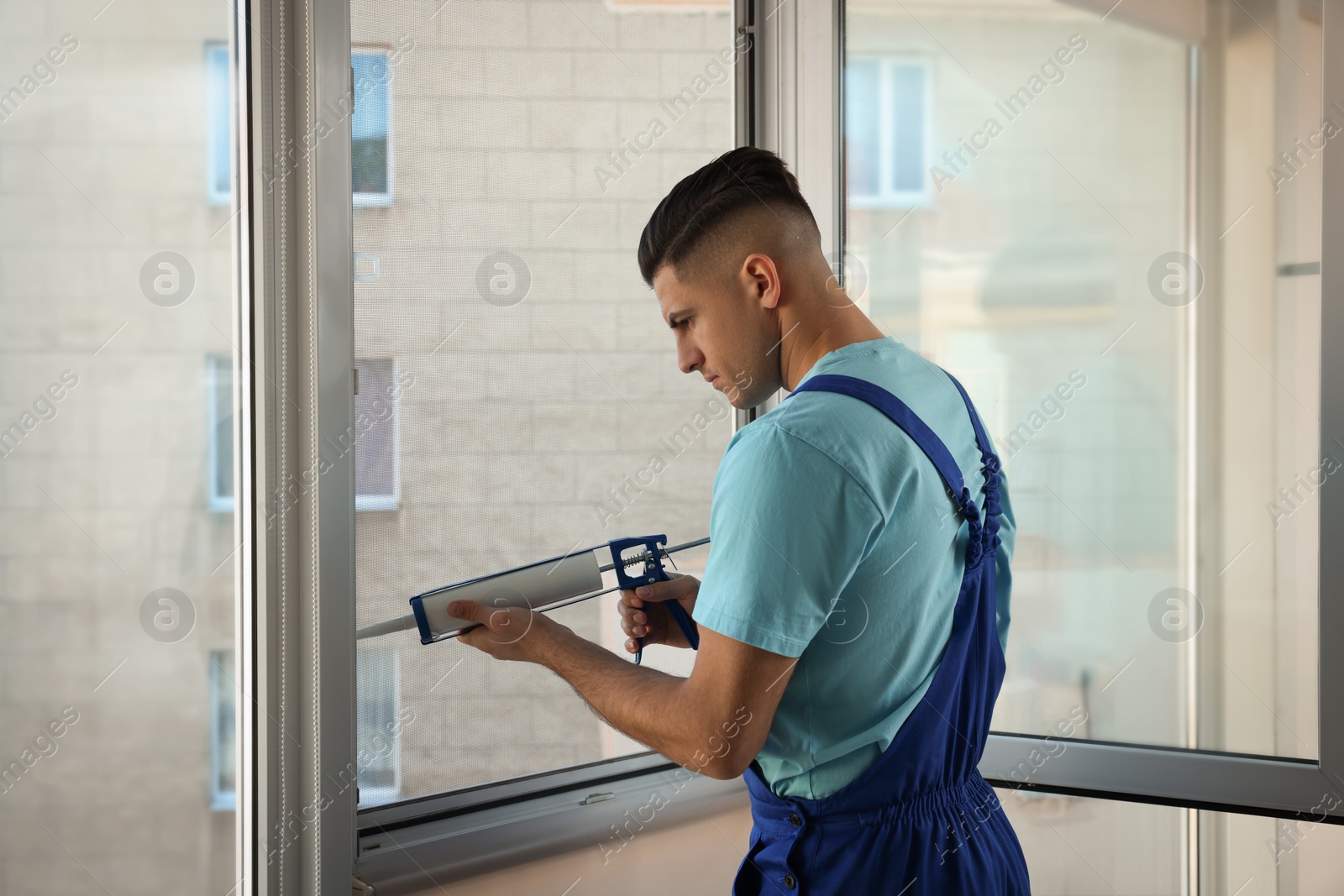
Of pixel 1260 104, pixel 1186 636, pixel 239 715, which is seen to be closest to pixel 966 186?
pixel 1260 104

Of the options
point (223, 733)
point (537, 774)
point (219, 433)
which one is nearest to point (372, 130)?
point (219, 433)

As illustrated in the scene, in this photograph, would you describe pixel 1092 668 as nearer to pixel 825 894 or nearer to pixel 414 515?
pixel 825 894

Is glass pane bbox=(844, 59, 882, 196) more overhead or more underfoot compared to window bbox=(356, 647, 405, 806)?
more overhead

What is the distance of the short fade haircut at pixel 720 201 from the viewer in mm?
1142

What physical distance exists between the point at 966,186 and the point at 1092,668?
34.2 inches

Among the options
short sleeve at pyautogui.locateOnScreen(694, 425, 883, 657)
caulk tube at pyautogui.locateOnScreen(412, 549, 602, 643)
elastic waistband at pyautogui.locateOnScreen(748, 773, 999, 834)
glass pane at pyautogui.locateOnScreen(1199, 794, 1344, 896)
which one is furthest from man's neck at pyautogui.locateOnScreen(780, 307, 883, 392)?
glass pane at pyautogui.locateOnScreen(1199, 794, 1344, 896)

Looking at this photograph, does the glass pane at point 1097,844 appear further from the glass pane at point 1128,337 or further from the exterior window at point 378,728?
the exterior window at point 378,728

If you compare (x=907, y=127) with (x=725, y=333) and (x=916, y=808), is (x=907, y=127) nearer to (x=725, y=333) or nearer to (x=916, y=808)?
(x=725, y=333)

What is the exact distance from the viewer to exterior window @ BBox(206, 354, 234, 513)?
113cm

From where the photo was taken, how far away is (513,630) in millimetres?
1125

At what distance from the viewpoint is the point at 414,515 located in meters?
1.38

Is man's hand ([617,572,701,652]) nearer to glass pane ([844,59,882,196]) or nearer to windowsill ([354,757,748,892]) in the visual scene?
windowsill ([354,757,748,892])

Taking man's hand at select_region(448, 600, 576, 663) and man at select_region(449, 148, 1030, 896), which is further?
man's hand at select_region(448, 600, 576, 663)

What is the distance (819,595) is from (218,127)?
88 cm
